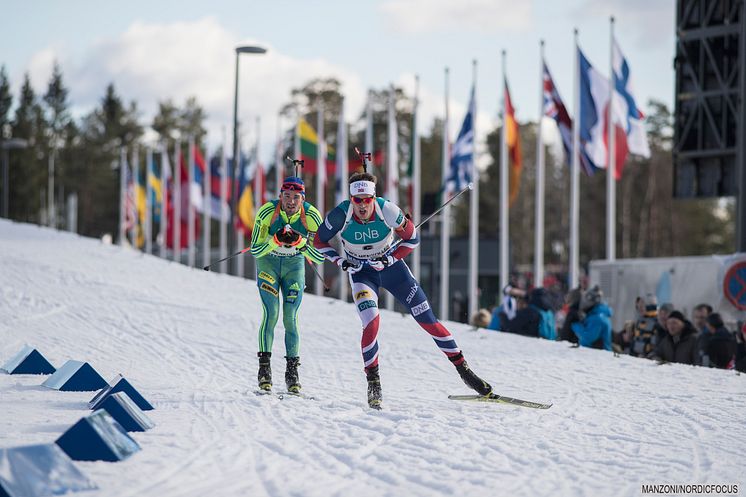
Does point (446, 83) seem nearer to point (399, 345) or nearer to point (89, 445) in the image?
point (399, 345)

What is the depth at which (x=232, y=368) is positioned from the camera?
455 inches

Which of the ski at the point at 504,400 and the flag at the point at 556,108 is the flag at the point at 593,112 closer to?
the flag at the point at 556,108

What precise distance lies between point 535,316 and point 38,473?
11.0m

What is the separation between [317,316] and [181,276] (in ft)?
20.1

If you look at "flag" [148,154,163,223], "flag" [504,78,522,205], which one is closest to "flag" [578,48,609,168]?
"flag" [504,78,522,205]

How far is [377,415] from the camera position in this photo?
788cm

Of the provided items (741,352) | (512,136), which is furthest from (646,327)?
(512,136)

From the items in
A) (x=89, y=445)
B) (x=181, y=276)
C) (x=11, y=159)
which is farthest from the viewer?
(x=11, y=159)

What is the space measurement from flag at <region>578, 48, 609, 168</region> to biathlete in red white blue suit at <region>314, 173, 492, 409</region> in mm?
16325

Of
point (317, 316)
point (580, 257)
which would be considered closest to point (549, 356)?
point (317, 316)

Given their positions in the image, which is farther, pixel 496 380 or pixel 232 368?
pixel 232 368

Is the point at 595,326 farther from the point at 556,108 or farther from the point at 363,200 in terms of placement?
the point at 556,108

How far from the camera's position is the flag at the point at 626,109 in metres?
23.5

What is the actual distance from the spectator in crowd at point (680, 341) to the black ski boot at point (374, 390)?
5750 mm
